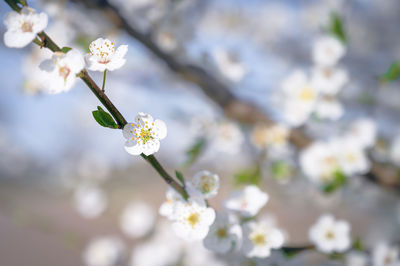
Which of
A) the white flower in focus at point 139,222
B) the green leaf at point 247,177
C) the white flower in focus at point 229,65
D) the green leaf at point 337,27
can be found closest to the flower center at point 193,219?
the green leaf at point 247,177

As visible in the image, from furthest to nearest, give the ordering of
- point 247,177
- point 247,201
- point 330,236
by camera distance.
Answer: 1. point 247,177
2. point 330,236
3. point 247,201

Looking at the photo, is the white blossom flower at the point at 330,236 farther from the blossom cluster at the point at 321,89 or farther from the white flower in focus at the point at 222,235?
the blossom cluster at the point at 321,89

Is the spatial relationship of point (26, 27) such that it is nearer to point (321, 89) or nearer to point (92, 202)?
point (321, 89)

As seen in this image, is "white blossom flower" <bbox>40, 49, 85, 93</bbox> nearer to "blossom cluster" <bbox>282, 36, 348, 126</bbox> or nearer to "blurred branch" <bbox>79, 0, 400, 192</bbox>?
"blurred branch" <bbox>79, 0, 400, 192</bbox>

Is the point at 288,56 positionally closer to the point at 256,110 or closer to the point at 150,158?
the point at 256,110

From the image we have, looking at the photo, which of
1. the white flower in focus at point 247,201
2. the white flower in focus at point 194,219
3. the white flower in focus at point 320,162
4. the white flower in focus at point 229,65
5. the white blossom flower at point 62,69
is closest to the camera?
the white blossom flower at point 62,69

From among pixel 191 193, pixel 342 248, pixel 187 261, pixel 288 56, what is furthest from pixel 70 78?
pixel 288 56

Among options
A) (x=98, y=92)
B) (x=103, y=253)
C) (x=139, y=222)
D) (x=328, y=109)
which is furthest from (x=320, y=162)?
(x=103, y=253)
